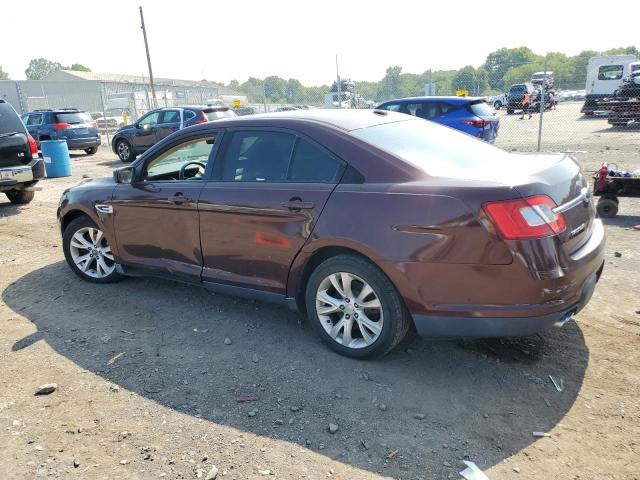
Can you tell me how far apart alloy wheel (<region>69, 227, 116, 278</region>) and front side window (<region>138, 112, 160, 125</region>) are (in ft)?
38.2

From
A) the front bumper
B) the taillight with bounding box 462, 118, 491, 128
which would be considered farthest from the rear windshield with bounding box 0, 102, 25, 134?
the taillight with bounding box 462, 118, 491, 128

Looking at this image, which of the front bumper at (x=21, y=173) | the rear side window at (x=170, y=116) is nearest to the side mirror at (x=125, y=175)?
the front bumper at (x=21, y=173)

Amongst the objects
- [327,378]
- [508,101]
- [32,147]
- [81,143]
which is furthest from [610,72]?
[327,378]

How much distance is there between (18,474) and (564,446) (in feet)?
9.02

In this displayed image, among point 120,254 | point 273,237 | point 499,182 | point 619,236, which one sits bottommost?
point 619,236

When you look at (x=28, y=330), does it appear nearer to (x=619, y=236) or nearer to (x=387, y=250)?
(x=387, y=250)

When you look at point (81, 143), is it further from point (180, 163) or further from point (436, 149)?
point (436, 149)

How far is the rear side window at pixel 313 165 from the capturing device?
3.42 meters

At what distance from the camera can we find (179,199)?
13.7ft

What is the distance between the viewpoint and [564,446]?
102 inches

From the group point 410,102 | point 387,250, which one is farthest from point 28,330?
point 410,102

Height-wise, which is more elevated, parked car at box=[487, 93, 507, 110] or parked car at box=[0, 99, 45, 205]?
parked car at box=[0, 99, 45, 205]

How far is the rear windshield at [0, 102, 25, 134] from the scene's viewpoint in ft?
28.1

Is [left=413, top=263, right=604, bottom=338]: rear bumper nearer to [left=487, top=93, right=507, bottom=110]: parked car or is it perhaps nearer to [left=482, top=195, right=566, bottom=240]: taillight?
[left=482, top=195, right=566, bottom=240]: taillight
